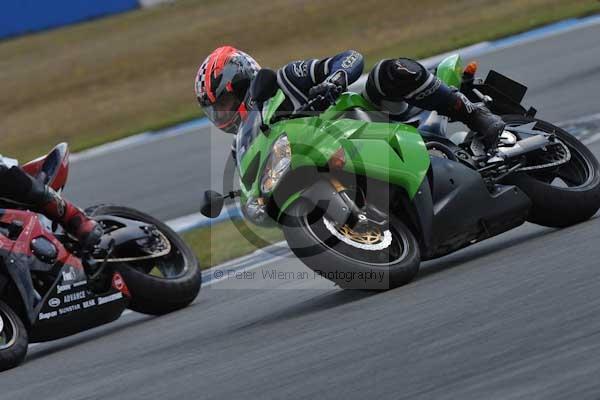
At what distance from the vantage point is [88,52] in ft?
68.8

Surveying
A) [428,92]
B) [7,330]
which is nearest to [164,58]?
[428,92]

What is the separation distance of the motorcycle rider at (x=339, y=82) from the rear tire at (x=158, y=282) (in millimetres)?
969

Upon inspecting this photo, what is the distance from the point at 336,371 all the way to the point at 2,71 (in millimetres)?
18301

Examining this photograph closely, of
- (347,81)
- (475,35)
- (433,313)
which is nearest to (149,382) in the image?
(433,313)

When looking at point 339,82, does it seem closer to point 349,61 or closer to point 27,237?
point 349,61

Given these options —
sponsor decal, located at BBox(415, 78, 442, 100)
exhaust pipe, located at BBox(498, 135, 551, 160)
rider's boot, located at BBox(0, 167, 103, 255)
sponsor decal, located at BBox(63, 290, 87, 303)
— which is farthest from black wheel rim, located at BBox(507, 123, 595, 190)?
sponsor decal, located at BBox(63, 290, 87, 303)

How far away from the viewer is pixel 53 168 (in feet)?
21.2

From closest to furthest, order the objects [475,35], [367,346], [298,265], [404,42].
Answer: [367,346] → [298,265] → [475,35] → [404,42]

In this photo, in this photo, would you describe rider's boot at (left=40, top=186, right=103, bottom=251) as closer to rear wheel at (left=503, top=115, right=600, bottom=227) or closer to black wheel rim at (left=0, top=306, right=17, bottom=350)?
black wheel rim at (left=0, top=306, right=17, bottom=350)

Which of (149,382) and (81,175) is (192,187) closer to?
(81,175)

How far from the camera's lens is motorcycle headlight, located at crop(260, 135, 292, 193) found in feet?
17.7

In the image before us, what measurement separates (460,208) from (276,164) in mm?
949

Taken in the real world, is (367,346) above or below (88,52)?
above

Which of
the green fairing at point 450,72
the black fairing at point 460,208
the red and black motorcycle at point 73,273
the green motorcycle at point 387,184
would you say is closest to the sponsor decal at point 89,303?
the red and black motorcycle at point 73,273
